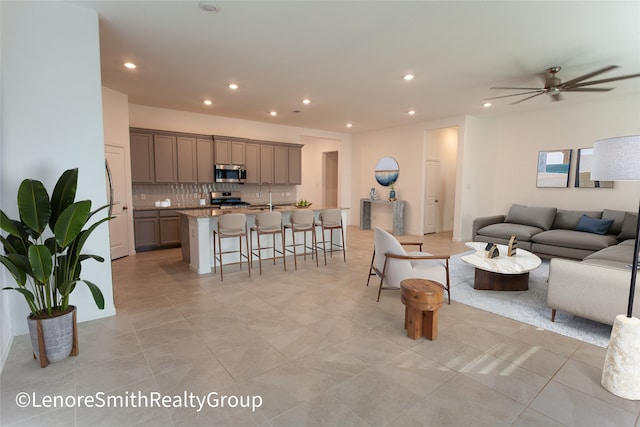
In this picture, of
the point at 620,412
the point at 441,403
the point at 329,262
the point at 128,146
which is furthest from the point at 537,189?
the point at 128,146

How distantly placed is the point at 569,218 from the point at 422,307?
5008mm

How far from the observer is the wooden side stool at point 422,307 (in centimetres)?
262

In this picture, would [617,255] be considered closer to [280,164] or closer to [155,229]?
[280,164]

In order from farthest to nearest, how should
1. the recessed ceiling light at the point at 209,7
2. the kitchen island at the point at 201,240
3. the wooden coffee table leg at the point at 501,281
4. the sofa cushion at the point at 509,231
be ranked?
1. the sofa cushion at the point at 509,231
2. the kitchen island at the point at 201,240
3. the wooden coffee table leg at the point at 501,281
4. the recessed ceiling light at the point at 209,7

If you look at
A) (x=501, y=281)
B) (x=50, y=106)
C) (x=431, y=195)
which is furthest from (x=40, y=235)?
(x=431, y=195)

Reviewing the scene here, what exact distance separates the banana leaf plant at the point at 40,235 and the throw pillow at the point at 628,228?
7032 millimetres

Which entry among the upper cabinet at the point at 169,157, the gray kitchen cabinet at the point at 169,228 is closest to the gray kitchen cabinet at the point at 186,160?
the upper cabinet at the point at 169,157

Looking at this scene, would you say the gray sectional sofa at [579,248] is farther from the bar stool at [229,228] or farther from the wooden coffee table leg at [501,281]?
the bar stool at [229,228]

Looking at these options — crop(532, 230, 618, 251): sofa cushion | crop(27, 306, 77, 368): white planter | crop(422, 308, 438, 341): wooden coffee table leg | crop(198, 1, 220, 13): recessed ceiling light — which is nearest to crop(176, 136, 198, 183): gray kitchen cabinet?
crop(198, 1, 220, 13): recessed ceiling light

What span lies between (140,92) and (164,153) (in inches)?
48.9

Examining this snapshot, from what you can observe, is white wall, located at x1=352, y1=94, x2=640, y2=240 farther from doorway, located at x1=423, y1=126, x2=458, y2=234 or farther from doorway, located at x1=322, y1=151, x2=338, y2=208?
doorway, located at x1=322, y1=151, x2=338, y2=208

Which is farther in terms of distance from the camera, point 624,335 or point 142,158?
point 142,158

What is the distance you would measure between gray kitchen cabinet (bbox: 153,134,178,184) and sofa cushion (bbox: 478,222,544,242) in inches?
251

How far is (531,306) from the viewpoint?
11.4 ft
